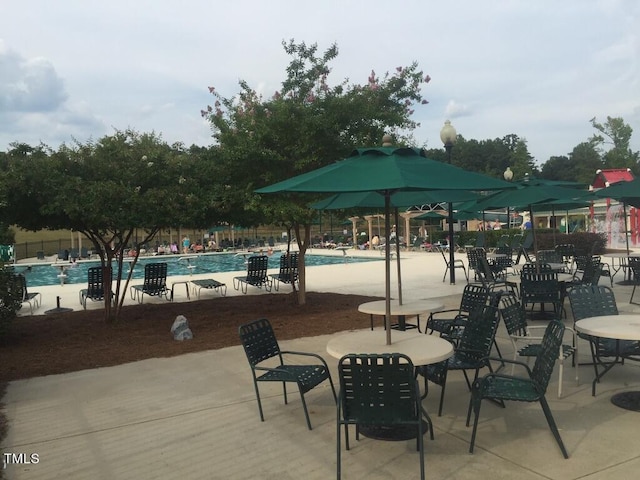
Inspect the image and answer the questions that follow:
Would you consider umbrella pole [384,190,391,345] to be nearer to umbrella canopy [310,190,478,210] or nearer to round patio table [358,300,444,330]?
round patio table [358,300,444,330]

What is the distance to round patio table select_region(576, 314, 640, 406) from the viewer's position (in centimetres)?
405

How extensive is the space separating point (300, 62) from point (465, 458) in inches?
354

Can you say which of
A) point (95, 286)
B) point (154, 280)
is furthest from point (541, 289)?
point (95, 286)

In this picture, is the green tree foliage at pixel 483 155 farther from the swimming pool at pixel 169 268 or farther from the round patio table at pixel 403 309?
the round patio table at pixel 403 309

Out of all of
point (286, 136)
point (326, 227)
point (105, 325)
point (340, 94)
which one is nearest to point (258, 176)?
point (286, 136)

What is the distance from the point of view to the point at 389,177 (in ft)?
11.5

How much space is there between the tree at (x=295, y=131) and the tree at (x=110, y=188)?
71 centimetres

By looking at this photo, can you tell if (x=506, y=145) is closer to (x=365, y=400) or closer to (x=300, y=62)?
(x=300, y=62)

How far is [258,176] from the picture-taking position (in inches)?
369

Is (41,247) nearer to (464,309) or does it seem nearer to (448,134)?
(448,134)

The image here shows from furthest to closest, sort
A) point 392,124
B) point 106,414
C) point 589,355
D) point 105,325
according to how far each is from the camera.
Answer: point 392,124 < point 105,325 < point 589,355 < point 106,414

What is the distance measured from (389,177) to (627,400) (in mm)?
2969

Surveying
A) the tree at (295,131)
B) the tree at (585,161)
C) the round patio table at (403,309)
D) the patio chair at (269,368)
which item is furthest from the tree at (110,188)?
the tree at (585,161)

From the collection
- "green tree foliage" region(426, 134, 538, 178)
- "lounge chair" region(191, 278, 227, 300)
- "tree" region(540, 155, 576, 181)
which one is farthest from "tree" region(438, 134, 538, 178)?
"lounge chair" region(191, 278, 227, 300)
